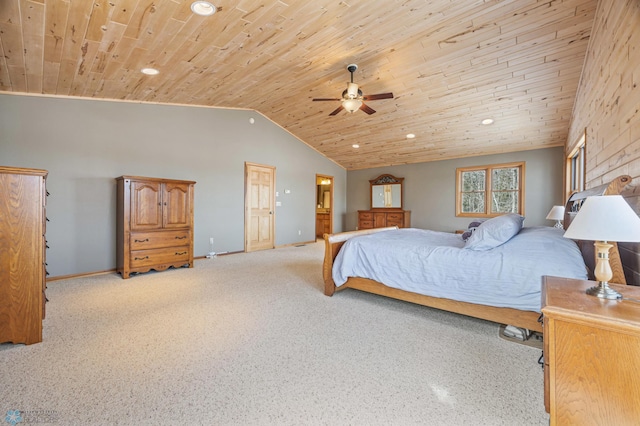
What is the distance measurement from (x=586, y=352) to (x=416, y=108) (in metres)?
4.79

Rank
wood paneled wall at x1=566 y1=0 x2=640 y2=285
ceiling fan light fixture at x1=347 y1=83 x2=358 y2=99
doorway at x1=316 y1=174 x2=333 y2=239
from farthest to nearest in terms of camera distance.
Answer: doorway at x1=316 y1=174 x2=333 y2=239 → ceiling fan light fixture at x1=347 y1=83 x2=358 y2=99 → wood paneled wall at x1=566 y1=0 x2=640 y2=285

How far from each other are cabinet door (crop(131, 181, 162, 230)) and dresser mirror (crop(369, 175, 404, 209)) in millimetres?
5942

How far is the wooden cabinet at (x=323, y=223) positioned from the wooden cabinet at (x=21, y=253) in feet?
23.6

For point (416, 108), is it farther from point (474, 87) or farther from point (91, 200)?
point (91, 200)

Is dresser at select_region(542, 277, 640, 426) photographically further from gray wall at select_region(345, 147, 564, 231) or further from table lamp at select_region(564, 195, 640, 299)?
gray wall at select_region(345, 147, 564, 231)

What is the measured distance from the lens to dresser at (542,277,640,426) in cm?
100

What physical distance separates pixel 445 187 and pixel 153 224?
6.65 meters

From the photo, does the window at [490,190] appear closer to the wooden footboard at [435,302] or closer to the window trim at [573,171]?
the window trim at [573,171]

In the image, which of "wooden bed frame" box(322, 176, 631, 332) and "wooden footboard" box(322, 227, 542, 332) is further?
"wooden footboard" box(322, 227, 542, 332)

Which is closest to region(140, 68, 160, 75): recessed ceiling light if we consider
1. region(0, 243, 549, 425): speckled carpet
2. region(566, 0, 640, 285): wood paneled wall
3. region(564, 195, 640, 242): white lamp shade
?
region(0, 243, 549, 425): speckled carpet

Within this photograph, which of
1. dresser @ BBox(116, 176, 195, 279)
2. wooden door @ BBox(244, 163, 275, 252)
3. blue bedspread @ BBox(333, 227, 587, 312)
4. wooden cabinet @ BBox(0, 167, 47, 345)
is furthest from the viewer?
wooden door @ BBox(244, 163, 275, 252)

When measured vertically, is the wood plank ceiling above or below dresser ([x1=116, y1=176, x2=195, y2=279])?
above

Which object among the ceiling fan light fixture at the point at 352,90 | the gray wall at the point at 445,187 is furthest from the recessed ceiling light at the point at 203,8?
the gray wall at the point at 445,187

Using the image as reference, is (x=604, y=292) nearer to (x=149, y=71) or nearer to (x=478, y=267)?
(x=478, y=267)
